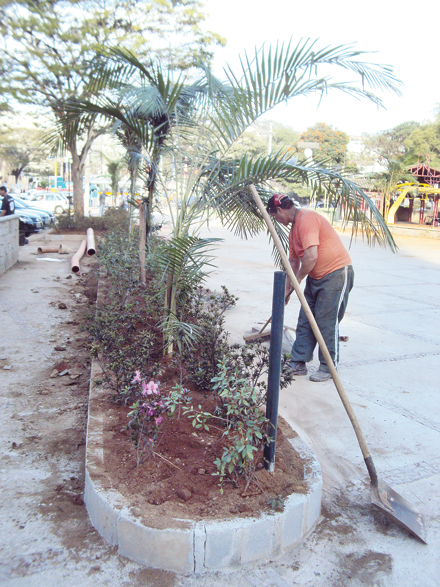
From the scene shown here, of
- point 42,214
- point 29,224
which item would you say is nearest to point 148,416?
point 29,224

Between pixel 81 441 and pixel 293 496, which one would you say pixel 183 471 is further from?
pixel 81 441

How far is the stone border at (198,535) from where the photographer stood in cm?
220

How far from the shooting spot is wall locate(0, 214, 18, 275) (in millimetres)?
9896

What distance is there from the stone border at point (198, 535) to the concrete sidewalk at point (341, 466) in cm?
5

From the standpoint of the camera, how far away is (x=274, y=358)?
262cm

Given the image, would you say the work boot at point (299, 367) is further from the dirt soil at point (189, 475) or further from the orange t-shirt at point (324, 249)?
the dirt soil at point (189, 475)

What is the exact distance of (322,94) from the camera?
12.1 feet

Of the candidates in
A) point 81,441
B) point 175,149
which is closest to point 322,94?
point 175,149

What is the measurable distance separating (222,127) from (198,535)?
10.1 ft

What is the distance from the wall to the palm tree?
5985 mm

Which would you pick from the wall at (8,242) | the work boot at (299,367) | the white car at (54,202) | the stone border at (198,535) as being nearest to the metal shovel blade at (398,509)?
the stone border at (198,535)

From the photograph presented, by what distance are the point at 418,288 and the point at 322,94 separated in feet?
23.3

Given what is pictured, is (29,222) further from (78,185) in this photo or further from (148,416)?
(148,416)

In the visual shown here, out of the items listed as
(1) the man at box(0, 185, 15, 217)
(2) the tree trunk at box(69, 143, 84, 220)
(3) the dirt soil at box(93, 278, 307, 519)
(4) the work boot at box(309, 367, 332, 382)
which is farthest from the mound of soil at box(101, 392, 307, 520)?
(2) the tree trunk at box(69, 143, 84, 220)
